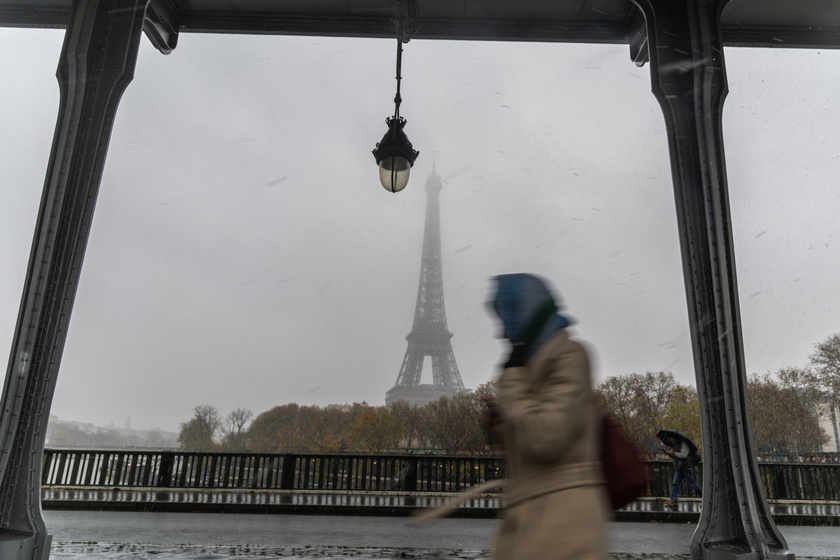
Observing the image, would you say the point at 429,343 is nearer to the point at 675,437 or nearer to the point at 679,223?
the point at 675,437

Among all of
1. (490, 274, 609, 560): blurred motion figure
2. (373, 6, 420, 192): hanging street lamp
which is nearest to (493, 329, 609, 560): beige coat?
(490, 274, 609, 560): blurred motion figure

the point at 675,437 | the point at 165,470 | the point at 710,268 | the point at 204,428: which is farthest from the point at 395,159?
the point at 204,428

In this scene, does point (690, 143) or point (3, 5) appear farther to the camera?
point (3, 5)

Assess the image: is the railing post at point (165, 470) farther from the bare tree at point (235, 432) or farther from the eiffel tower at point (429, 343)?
the eiffel tower at point (429, 343)

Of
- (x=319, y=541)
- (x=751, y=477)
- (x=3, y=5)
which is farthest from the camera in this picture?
(x=3, y=5)

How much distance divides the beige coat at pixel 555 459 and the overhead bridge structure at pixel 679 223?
3.01 metres

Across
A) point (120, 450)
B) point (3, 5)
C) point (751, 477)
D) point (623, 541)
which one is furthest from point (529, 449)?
point (120, 450)

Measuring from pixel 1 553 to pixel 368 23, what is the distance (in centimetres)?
565

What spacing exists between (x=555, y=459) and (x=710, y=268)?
3.54 m

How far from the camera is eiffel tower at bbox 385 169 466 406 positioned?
38.3 m

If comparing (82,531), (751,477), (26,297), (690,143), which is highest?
(690,143)

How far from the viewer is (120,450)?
401 inches

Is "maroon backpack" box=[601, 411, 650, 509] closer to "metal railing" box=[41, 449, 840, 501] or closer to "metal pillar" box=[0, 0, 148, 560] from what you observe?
"metal pillar" box=[0, 0, 148, 560]

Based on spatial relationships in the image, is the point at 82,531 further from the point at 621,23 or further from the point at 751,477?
the point at 621,23
